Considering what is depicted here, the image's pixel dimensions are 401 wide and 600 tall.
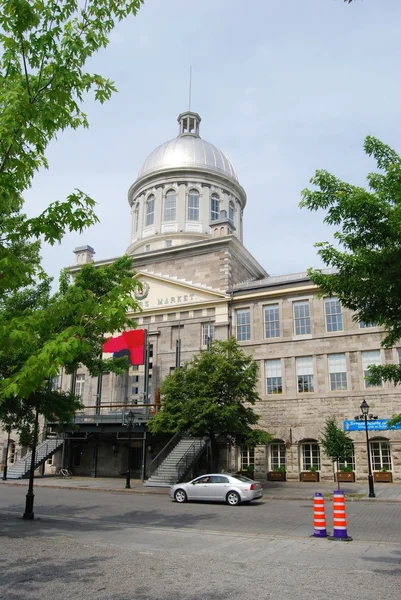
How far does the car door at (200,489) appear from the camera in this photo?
20766 millimetres

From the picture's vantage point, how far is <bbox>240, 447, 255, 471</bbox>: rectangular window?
3180 cm

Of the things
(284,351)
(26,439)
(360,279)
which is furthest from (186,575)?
(284,351)

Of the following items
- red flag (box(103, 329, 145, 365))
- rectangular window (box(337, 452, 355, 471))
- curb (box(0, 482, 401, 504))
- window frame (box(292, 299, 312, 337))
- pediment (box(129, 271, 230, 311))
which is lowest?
curb (box(0, 482, 401, 504))

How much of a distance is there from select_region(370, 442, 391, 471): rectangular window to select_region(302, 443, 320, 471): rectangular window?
10.5ft

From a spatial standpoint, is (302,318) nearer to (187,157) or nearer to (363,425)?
(363,425)

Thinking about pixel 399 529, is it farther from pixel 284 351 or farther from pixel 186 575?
pixel 284 351

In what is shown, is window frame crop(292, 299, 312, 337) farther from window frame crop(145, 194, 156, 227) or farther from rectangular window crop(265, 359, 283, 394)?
window frame crop(145, 194, 156, 227)

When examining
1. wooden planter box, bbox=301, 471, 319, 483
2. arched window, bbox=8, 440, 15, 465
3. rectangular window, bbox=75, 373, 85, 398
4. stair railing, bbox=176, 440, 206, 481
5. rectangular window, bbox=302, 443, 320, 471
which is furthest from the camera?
rectangular window, bbox=75, 373, 85, 398

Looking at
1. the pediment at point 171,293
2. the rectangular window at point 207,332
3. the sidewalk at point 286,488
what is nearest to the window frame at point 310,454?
the sidewalk at point 286,488

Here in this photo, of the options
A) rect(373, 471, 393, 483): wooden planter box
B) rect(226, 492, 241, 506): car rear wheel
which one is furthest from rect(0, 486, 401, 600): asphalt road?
rect(373, 471, 393, 483): wooden planter box

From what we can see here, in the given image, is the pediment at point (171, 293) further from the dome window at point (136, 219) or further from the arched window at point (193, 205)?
the dome window at point (136, 219)

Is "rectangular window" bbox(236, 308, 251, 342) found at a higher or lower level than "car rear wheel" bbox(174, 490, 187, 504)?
higher

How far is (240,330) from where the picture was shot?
3484cm

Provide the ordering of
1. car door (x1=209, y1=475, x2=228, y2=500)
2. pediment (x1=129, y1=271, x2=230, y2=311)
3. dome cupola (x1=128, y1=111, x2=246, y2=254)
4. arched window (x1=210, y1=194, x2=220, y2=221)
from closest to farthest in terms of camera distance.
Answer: car door (x1=209, y1=475, x2=228, y2=500)
pediment (x1=129, y1=271, x2=230, y2=311)
dome cupola (x1=128, y1=111, x2=246, y2=254)
arched window (x1=210, y1=194, x2=220, y2=221)
